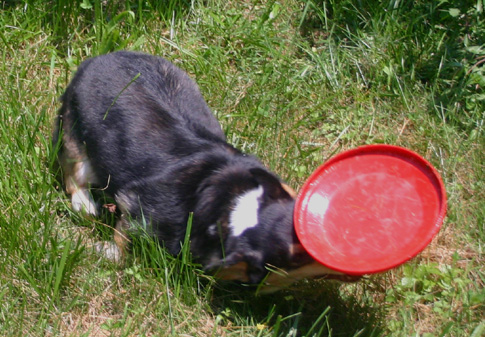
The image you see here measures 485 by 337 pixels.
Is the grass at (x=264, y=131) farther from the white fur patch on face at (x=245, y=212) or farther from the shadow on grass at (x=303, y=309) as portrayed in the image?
the white fur patch on face at (x=245, y=212)

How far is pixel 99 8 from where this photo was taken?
4875 millimetres

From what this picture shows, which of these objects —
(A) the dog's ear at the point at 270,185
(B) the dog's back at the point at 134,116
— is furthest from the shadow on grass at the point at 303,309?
(B) the dog's back at the point at 134,116

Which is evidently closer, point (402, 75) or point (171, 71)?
point (171, 71)

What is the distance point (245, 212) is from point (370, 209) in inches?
22.9

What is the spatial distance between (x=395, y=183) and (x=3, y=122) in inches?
91.1

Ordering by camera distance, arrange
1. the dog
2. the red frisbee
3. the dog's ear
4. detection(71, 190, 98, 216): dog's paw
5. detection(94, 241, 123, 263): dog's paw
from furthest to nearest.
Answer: detection(71, 190, 98, 216): dog's paw < detection(94, 241, 123, 263): dog's paw < the dog's ear < the dog < the red frisbee

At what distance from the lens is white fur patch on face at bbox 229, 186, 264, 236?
10.7 ft

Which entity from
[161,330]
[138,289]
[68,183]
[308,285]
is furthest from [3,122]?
[308,285]

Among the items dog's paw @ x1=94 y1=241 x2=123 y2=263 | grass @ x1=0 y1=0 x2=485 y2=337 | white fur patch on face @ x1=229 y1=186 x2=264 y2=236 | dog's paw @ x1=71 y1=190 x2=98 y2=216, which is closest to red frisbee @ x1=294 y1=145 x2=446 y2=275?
white fur patch on face @ x1=229 y1=186 x2=264 y2=236

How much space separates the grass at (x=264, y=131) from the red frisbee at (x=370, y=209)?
40 cm

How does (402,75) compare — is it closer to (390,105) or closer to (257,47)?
(390,105)

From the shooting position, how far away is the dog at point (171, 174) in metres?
3.24

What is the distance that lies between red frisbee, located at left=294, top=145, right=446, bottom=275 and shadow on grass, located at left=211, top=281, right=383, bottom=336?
542 mm

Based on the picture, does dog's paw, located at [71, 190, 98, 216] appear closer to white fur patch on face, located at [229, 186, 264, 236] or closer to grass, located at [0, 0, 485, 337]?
grass, located at [0, 0, 485, 337]
